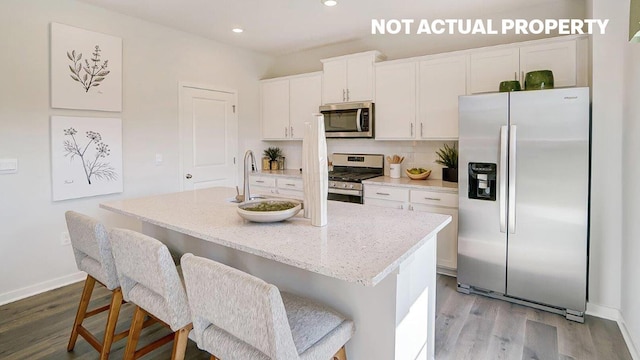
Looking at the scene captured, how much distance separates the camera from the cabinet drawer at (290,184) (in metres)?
4.41

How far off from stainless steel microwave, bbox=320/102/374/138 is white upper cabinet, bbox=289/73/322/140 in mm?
247

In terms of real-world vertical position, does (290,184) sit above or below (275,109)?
below

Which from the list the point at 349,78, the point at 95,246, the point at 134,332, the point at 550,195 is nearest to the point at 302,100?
the point at 349,78

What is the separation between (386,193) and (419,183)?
36 centimetres

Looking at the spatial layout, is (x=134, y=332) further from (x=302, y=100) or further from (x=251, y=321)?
(x=302, y=100)

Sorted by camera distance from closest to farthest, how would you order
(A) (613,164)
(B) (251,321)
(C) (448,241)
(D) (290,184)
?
(B) (251,321) → (A) (613,164) → (C) (448,241) → (D) (290,184)

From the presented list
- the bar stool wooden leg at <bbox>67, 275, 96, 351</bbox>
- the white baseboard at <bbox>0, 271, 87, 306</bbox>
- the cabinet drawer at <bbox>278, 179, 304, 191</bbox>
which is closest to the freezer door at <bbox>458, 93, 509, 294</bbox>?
the cabinet drawer at <bbox>278, 179, 304, 191</bbox>

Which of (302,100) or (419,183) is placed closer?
(419,183)

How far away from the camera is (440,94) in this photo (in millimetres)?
3553

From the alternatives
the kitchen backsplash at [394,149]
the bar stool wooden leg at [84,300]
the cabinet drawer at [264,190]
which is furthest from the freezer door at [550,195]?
the bar stool wooden leg at [84,300]

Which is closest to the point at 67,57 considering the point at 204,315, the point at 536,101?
the point at 204,315

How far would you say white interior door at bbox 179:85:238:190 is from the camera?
4.14 meters

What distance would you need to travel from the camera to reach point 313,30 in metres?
4.05

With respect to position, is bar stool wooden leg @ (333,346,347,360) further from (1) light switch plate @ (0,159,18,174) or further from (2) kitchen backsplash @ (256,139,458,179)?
(1) light switch plate @ (0,159,18,174)
